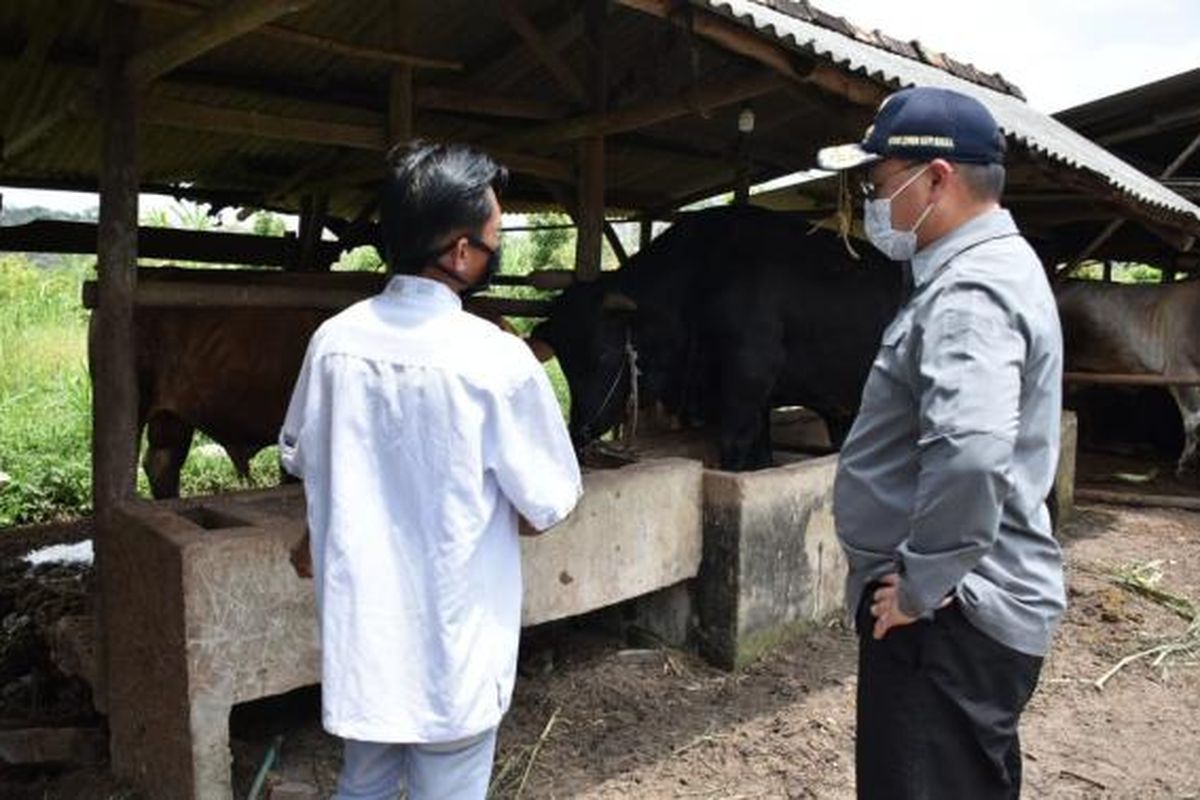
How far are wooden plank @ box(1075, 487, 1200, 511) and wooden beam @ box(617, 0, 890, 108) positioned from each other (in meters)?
5.21

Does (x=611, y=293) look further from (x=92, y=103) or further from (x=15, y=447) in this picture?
(x=15, y=447)

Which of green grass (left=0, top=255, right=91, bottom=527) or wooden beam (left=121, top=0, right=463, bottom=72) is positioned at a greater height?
wooden beam (left=121, top=0, right=463, bottom=72)

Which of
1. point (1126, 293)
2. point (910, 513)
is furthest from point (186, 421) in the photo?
point (1126, 293)

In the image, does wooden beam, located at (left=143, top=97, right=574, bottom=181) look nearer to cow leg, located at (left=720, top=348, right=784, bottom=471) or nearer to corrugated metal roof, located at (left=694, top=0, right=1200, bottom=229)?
corrugated metal roof, located at (left=694, top=0, right=1200, bottom=229)

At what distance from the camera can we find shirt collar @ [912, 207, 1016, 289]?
6.75ft

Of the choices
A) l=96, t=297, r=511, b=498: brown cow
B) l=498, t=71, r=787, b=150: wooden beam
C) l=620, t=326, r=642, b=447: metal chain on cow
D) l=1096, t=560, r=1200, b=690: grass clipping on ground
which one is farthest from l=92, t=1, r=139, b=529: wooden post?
l=1096, t=560, r=1200, b=690: grass clipping on ground

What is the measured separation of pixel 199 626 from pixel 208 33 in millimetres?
1858

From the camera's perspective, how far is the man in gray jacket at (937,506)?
1.91 m

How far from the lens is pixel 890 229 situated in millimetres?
2188

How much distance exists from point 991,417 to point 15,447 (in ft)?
33.1

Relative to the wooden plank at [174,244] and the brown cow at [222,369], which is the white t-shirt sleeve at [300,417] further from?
the wooden plank at [174,244]

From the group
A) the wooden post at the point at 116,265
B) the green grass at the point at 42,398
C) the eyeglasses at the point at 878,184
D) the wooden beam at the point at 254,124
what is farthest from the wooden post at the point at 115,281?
the green grass at the point at 42,398

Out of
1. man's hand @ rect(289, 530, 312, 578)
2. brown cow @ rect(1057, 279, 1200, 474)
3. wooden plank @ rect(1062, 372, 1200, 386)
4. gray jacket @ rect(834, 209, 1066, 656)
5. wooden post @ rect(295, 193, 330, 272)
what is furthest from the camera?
brown cow @ rect(1057, 279, 1200, 474)

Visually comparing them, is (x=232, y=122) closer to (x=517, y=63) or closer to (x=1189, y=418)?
(x=517, y=63)
